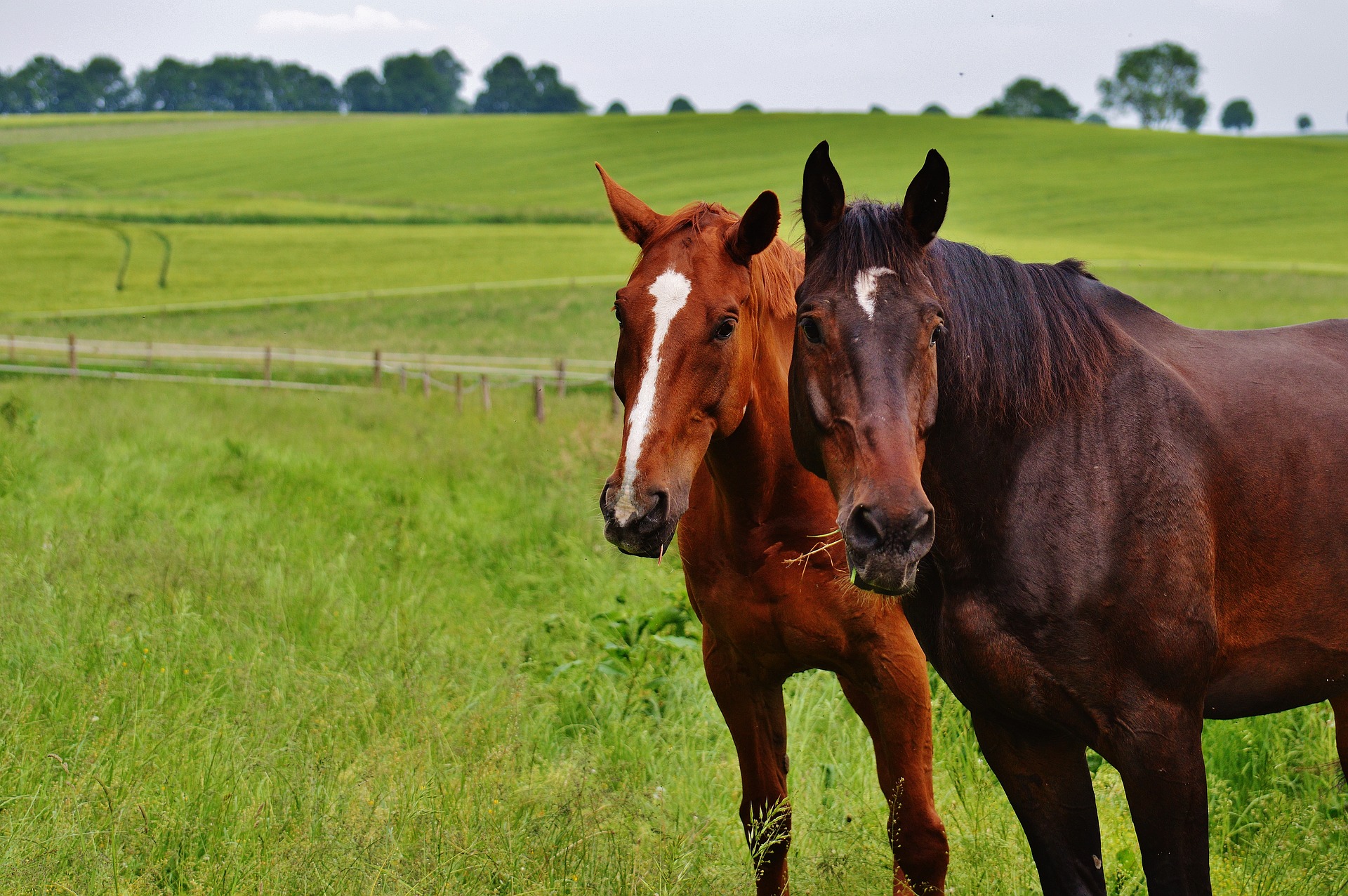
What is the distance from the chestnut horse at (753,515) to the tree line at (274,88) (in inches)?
2843

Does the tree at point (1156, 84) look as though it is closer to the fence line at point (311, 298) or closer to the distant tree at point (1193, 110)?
the distant tree at point (1193, 110)

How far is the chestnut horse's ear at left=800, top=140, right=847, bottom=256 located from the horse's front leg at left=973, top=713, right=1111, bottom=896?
54.5 inches

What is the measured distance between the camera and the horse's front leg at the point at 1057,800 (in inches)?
108

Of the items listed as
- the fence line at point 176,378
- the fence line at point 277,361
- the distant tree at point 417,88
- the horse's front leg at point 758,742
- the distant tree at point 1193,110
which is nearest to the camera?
the horse's front leg at point 758,742

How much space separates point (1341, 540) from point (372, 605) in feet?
15.9

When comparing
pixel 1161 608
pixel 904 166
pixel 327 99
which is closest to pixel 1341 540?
pixel 1161 608

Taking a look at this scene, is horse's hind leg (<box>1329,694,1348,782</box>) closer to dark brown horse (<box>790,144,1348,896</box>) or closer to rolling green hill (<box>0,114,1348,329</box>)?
dark brown horse (<box>790,144,1348,896</box>)

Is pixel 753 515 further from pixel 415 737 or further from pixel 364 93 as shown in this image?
pixel 364 93

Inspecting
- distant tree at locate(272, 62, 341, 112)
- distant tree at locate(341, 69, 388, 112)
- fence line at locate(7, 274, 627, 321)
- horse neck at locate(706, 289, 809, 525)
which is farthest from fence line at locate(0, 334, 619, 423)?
distant tree at locate(341, 69, 388, 112)

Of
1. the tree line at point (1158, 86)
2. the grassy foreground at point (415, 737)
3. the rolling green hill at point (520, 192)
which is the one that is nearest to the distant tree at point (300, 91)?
the rolling green hill at point (520, 192)

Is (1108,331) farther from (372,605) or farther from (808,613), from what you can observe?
(372,605)

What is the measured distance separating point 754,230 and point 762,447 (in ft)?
2.26

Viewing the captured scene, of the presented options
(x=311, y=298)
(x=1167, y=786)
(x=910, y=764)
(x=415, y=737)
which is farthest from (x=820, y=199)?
(x=311, y=298)

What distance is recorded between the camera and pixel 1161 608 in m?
2.41
